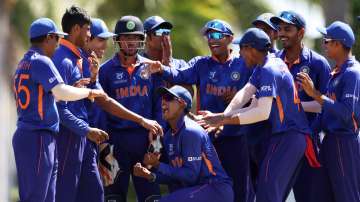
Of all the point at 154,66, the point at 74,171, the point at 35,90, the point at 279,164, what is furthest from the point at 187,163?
the point at 35,90

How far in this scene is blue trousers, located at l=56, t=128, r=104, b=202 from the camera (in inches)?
480

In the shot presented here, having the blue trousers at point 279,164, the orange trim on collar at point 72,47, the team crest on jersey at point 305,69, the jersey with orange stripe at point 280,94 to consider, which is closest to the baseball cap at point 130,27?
the orange trim on collar at point 72,47

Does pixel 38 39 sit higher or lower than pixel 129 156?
higher

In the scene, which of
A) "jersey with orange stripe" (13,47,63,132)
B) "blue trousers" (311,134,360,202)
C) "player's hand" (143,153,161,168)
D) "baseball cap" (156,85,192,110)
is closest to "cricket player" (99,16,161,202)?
"player's hand" (143,153,161,168)

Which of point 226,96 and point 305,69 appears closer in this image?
point 305,69

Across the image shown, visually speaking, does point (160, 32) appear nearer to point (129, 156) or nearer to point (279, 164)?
point (129, 156)

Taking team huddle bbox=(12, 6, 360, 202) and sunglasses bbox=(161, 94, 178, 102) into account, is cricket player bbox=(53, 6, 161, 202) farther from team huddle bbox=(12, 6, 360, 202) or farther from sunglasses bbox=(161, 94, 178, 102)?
sunglasses bbox=(161, 94, 178, 102)

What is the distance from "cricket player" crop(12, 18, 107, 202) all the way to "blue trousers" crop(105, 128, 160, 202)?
1105 mm

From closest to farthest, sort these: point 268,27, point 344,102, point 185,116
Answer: point 185,116, point 344,102, point 268,27

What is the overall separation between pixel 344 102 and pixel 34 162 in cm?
310

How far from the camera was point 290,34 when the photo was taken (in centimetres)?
1267

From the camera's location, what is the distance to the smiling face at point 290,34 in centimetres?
1267

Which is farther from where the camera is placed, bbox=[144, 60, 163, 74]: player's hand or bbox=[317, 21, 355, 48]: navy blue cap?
bbox=[144, 60, 163, 74]: player's hand

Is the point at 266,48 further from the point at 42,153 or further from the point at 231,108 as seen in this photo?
the point at 42,153
